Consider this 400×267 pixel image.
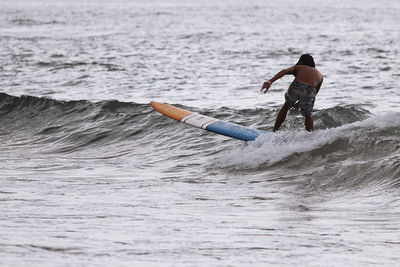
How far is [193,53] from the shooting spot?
31.5 meters

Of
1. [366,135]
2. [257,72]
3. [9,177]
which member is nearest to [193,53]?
[257,72]

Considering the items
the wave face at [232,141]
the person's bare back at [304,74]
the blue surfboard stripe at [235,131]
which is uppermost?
the person's bare back at [304,74]

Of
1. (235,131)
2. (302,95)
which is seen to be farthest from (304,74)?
(235,131)

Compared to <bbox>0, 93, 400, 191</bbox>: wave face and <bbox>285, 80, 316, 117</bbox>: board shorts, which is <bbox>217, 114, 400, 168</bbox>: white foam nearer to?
<bbox>0, 93, 400, 191</bbox>: wave face

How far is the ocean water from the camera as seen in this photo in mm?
5512

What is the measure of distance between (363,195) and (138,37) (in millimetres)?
34773

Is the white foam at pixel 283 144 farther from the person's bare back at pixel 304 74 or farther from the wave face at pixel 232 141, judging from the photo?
the person's bare back at pixel 304 74

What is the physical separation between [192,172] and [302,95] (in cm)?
216

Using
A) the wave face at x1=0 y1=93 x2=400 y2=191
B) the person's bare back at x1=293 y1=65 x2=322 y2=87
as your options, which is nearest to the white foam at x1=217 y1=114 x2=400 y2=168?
the wave face at x1=0 y1=93 x2=400 y2=191

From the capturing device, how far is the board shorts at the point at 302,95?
10.7 meters

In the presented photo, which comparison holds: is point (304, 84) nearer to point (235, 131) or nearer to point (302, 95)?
point (302, 95)

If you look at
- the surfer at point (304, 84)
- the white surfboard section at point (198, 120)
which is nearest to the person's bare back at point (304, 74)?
the surfer at point (304, 84)

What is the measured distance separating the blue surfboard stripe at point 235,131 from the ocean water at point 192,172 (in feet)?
0.64

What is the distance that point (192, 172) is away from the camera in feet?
33.2
